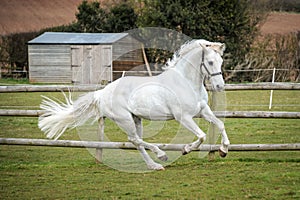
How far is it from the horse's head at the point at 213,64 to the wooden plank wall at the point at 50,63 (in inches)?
1104

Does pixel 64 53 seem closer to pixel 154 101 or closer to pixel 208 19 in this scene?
pixel 208 19

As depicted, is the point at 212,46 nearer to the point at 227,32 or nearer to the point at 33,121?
the point at 33,121

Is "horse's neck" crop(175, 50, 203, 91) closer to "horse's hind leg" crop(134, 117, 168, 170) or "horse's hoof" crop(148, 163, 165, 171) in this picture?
"horse's hind leg" crop(134, 117, 168, 170)

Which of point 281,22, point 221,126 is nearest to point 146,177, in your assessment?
point 221,126

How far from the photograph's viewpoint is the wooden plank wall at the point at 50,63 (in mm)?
34844

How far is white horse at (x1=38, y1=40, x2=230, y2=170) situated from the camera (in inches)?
285

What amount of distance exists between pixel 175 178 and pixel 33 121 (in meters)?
8.76

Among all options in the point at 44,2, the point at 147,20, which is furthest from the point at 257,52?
the point at 44,2

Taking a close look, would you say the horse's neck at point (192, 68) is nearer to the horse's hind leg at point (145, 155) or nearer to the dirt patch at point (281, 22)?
the horse's hind leg at point (145, 155)

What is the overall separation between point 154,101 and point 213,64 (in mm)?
949

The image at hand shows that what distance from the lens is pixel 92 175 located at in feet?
24.7

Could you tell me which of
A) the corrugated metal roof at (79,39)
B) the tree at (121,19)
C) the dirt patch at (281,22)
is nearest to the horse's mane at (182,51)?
the corrugated metal roof at (79,39)

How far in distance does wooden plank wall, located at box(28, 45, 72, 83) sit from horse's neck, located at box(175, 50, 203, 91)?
91.2ft

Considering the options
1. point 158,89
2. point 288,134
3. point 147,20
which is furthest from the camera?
point 147,20
